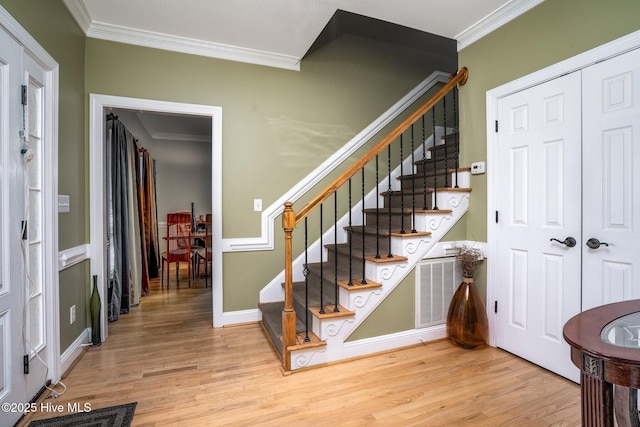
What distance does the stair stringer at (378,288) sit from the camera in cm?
222

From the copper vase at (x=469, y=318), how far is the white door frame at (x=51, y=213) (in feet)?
9.54

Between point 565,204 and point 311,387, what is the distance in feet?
6.86

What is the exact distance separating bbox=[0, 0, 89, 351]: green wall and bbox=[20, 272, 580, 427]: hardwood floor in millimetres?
483

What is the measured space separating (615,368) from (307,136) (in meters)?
2.95

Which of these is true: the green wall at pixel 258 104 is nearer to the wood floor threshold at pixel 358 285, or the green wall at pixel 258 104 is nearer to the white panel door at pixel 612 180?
the wood floor threshold at pixel 358 285

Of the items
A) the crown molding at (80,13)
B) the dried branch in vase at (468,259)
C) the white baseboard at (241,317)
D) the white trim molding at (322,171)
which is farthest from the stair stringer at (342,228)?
the crown molding at (80,13)

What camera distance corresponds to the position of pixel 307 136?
3314mm

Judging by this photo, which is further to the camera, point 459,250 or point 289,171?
point 289,171

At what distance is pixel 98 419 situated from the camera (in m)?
1.64

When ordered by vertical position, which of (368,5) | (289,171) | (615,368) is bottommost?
(615,368)

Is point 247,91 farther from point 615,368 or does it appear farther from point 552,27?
point 615,368

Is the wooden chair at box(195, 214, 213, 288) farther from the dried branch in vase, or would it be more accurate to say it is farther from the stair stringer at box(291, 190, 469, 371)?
the dried branch in vase

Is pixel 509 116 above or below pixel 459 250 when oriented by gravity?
above

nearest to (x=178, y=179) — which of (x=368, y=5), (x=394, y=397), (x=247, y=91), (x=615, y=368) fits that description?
(x=247, y=91)
